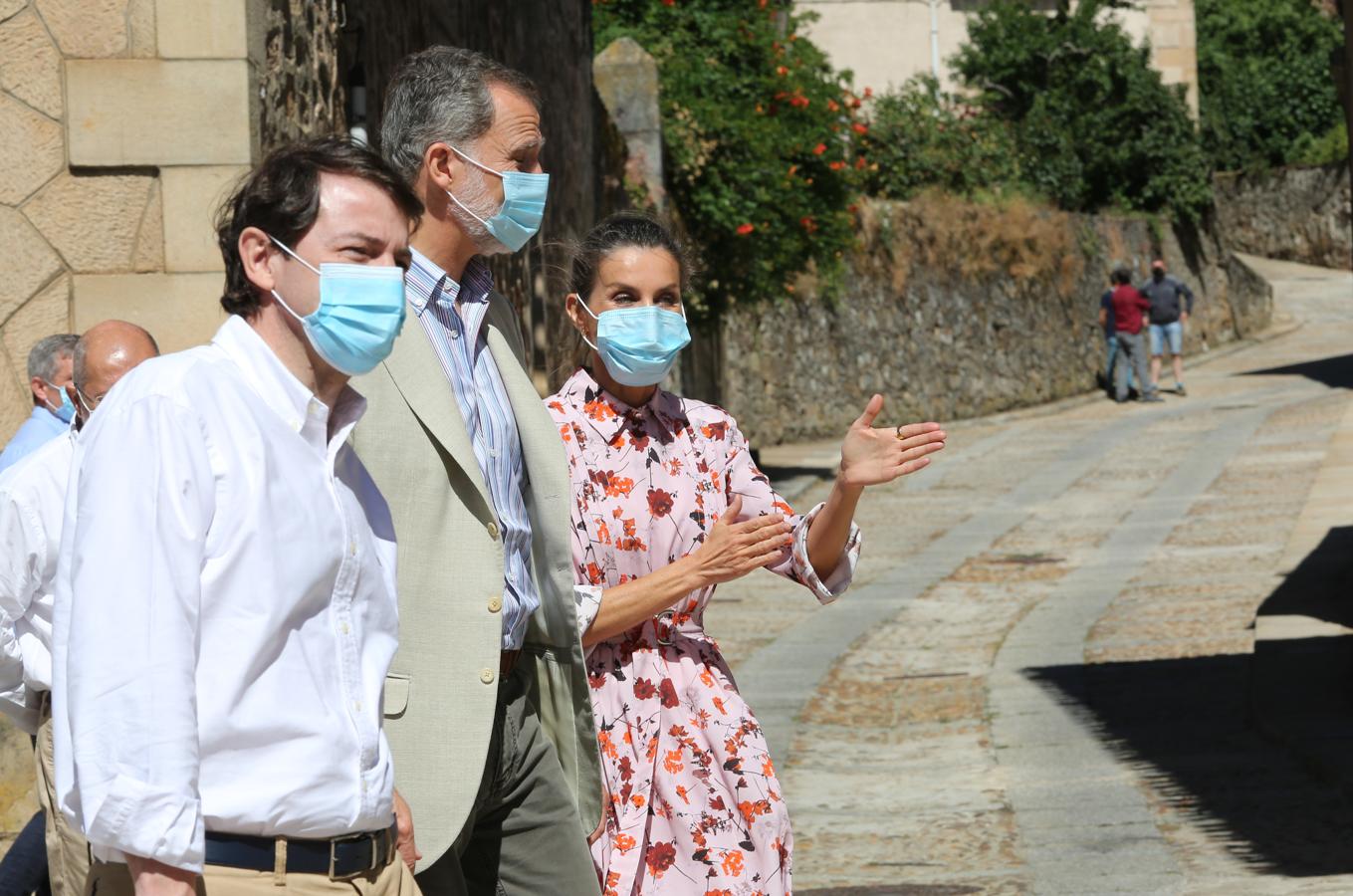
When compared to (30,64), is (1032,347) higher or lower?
lower

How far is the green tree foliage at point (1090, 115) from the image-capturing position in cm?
2998

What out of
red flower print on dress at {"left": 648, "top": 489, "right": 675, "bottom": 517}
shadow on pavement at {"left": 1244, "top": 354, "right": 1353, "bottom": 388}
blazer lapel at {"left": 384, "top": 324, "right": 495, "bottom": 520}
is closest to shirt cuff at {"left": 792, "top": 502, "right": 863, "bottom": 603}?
red flower print on dress at {"left": 648, "top": 489, "right": 675, "bottom": 517}

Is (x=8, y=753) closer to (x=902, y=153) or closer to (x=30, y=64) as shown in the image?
(x=30, y=64)

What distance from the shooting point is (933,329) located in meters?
25.4

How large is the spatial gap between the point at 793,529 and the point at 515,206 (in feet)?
2.91

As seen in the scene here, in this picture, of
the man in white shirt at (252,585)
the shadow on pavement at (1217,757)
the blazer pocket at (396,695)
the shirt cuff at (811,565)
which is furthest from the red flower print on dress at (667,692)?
the shadow on pavement at (1217,757)

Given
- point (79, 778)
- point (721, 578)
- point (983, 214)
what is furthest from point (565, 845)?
point (983, 214)

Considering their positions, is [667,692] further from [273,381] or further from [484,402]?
[273,381]

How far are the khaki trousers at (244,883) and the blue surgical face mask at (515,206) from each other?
129 centimetres

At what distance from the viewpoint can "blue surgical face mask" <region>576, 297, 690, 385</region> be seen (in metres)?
3.79

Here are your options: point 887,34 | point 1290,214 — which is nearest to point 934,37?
point 887,34

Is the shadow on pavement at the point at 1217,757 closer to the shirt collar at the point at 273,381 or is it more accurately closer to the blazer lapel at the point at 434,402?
the blazer lapel at the point at 434,402

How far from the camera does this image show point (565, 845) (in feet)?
10.6

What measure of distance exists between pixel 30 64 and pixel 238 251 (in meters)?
3.96
